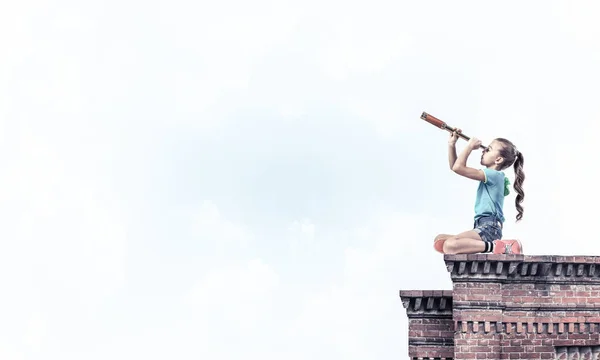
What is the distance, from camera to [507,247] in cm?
→ 1767

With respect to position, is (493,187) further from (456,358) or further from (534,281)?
(456,358)

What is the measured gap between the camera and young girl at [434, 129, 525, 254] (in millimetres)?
17641

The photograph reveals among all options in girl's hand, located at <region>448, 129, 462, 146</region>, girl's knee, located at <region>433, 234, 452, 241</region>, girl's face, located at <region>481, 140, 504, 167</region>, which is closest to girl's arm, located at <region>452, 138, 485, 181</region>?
girl's hand, located at <region>448, 129, 462, 146</region>

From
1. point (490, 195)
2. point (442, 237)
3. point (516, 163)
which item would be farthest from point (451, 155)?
point (442, 237)

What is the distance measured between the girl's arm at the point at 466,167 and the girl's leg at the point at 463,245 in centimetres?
124

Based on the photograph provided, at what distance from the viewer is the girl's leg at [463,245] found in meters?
17.5

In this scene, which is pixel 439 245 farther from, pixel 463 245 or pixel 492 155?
pixel 492 155

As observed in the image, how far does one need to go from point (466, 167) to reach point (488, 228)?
48.6 inches

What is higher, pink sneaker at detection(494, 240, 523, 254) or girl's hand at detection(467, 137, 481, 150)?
girl's hand at detection(467, 137, 481, 150)

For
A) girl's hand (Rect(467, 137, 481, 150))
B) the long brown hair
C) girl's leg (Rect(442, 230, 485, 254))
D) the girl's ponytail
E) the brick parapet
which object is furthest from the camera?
the girl's ponytail

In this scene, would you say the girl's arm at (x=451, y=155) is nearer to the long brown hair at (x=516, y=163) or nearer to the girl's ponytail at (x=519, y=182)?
the long brown hair at (x=516, y=163)

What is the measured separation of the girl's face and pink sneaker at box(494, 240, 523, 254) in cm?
175

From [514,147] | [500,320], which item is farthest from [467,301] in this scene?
[514,147]

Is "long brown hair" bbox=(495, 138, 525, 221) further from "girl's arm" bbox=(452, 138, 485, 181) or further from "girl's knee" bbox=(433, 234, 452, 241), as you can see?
"girl's knee" bbox=(433, 234, 452, 241)
